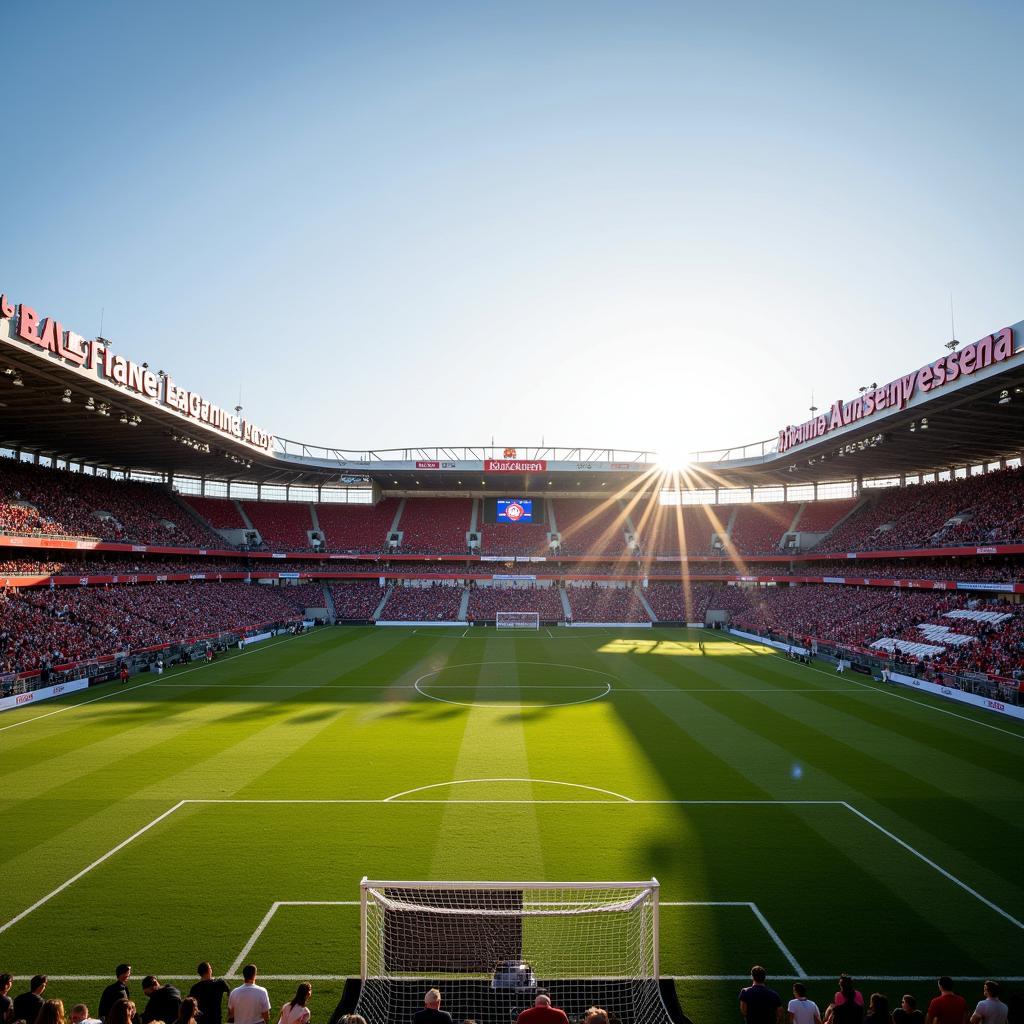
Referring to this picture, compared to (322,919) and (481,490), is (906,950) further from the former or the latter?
(481,490)

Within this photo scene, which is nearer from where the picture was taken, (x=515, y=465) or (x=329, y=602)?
(x=515, y=465)

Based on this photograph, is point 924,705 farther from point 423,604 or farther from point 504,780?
point 423,604

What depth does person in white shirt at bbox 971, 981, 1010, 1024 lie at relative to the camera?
22.9 feet

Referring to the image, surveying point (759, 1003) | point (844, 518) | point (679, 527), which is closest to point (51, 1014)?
point (759, 1003)

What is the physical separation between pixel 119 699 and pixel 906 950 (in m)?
29.0

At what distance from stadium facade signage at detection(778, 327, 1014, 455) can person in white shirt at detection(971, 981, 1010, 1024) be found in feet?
87.0

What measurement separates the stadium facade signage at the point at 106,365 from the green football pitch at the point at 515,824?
1475cm

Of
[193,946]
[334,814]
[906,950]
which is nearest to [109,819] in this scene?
[334,814]

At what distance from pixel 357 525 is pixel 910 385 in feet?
171

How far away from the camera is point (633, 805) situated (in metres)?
15.9

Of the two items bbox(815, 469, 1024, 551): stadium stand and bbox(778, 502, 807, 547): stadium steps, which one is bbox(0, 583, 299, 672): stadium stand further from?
bbox(815, 469, 1024, 551): stadium stand

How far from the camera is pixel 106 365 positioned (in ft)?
103

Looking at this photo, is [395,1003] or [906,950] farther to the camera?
[906,950]

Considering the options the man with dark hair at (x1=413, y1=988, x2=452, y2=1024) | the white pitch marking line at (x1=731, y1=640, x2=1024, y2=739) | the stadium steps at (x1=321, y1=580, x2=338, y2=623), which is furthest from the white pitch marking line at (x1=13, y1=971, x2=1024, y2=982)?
the stadium steps at (x1=321, y1=580, x2=338, y2=623)
